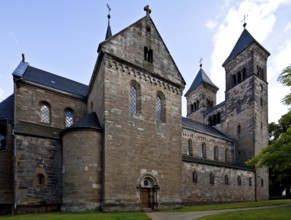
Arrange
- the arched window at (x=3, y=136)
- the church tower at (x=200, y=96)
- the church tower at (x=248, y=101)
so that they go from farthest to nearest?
the church tower at (x=200, y=96) → the church tower at (x=248, y=101) → the arched window at (x=3, y=136)

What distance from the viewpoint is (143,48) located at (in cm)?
2372

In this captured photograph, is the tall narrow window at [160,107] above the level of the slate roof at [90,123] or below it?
above

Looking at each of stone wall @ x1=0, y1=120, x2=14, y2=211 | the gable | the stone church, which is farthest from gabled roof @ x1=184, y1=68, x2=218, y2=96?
stone wall @ x1=0, y1=120, x2=14, y2=211

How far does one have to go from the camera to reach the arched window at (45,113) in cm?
2450

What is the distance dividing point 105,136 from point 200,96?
3540 centimetres

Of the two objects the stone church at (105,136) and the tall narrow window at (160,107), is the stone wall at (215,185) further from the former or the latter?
the tall narrow window at (160,107)

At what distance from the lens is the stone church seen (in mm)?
19750

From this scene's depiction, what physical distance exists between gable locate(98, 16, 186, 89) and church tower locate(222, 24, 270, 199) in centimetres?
1865

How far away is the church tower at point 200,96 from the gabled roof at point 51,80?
27157mm

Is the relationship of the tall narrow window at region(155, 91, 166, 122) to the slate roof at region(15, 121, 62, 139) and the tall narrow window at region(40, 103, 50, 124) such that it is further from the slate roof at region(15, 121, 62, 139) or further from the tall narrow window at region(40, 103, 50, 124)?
the tall narrow window at region(40, 103, 50, 124)

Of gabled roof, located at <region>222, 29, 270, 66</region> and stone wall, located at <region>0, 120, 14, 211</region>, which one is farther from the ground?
gabled roof, located at <region>222, 29, 270, 66</region>

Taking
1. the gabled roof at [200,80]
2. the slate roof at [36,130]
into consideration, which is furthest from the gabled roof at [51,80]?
the gabled roof at [200,80]

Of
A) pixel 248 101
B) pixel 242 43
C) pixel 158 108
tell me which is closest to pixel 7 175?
pixel 158 108

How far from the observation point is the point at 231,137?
42906 millimetres
